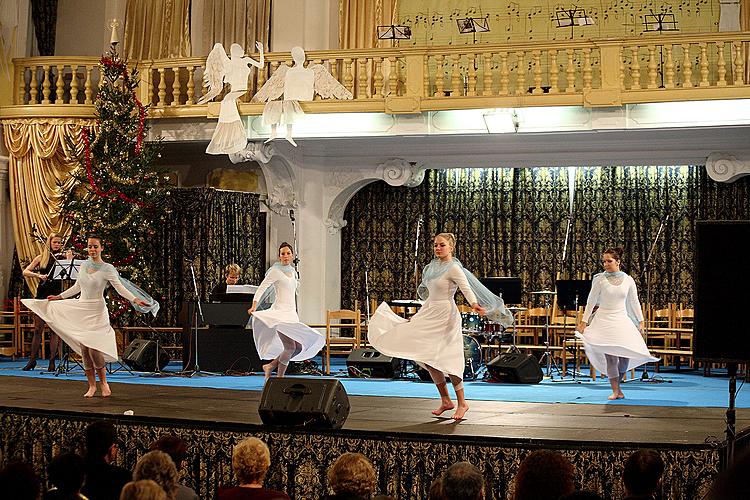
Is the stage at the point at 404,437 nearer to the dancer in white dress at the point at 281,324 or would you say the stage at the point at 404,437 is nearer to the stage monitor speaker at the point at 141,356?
the dancer in white dress at the point at 281,324

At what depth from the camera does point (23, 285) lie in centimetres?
1494

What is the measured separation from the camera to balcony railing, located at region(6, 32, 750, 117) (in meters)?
12.6

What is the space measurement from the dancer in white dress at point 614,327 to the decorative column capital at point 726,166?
498 centimetres

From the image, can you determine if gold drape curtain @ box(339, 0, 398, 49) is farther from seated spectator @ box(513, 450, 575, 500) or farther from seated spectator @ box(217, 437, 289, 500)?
seated spectator @ box(513, 450, 575, 500)

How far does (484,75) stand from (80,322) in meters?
6.64

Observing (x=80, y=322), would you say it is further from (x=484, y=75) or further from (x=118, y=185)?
(x=484, y=75)

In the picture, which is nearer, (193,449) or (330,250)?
(193,449)

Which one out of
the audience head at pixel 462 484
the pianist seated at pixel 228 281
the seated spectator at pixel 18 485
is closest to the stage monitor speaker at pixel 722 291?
the audience head at pixel 462 484

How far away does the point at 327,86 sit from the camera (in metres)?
13.1

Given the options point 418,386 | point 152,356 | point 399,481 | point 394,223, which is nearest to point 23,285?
point 152,356

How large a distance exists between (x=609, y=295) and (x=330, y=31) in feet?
25.7

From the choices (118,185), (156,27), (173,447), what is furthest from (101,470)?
(156,27)

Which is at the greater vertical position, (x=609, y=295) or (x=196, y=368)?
(x=609, y=295)

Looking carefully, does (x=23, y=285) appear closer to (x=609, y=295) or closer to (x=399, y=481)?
(x=609, y=295)
